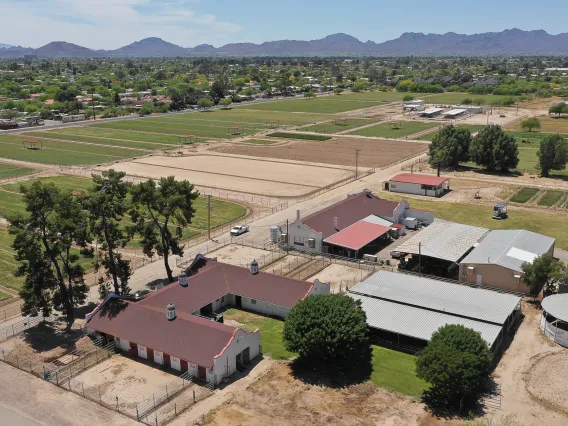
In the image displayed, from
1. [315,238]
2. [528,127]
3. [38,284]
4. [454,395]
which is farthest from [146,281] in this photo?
[528,127]

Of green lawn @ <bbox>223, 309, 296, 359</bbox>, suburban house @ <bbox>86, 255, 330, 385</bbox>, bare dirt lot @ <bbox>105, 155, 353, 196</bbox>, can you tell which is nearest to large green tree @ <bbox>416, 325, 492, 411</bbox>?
green lawn @ <bbox>223, 309, 296, 359</bbox>

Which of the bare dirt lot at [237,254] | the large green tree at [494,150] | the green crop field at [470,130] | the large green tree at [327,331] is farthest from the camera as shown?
the green crop field at [470,130]

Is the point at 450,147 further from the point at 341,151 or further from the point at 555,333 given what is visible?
the point at 555,333

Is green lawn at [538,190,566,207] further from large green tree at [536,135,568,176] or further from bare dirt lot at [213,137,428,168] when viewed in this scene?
bare dirt lot at [213,137,428,168]

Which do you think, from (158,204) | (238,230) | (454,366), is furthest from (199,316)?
(238,230)

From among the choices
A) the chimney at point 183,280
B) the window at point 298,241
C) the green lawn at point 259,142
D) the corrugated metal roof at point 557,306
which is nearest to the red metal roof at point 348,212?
the window at point 298,241

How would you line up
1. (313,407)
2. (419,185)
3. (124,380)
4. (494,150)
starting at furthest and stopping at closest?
(494,150) → (419,185) → (124,380) → (313,407)

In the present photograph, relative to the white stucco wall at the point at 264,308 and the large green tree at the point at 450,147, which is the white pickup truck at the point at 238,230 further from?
the large green tree at the point at 450,147
